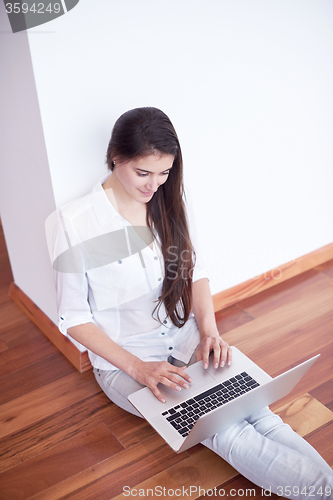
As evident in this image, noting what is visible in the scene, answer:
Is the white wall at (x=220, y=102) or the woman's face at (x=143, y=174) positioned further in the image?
the white wall at (x=220, y=102)

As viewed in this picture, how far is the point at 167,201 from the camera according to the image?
148cm

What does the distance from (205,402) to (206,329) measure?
281 millimetres

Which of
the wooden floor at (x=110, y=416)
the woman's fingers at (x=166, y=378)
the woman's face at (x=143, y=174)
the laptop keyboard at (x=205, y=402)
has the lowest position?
the wooden floor at (x=110, y=416)

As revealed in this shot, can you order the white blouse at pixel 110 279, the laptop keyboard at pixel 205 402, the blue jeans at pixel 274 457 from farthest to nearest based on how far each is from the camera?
the white blouse at pixel 110 279, the laptop keyboard at pixel 205 402, the blue jeans at pixel 274 457

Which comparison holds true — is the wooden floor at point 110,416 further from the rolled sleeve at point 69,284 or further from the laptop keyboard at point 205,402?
the rolled sleeve at point 69,284

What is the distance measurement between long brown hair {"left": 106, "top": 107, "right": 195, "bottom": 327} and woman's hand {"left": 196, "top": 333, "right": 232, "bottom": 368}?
13 cm

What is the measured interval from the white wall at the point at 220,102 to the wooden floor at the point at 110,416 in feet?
0.81

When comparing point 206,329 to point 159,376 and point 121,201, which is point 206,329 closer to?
point 159,376

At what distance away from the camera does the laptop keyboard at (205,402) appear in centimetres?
129

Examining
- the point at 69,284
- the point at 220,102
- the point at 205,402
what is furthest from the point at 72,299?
the point at 220,102

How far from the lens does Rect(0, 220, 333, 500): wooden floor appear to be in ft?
4.51

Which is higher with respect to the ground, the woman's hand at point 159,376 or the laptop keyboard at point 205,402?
the woman's hand at point 159,376

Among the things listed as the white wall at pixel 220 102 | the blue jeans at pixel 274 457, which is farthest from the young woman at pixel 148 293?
the white wall at pixel 220 102

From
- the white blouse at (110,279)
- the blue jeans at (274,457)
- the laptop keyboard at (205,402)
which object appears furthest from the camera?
the white blouse at (110,279)
